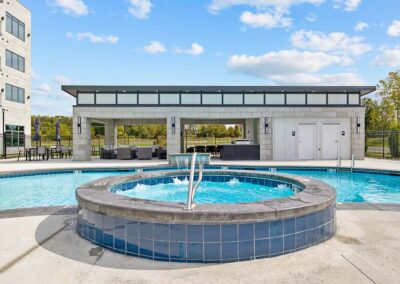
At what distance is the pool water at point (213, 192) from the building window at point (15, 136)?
2206 cm

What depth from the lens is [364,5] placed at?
14.1 meters

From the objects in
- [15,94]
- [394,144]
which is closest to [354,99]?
[394,144]

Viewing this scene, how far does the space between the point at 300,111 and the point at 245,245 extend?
49.7ft

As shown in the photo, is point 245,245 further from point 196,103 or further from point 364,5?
point 364,5

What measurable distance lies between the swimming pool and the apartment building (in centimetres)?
1489

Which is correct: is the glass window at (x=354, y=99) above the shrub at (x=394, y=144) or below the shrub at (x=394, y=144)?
above

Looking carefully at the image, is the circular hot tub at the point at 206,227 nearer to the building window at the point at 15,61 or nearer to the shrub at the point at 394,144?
the shrub at the point at 394,144

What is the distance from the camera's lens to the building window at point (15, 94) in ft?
79.8

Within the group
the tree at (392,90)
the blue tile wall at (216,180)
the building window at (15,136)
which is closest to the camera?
the blue tile wall at (216,180)

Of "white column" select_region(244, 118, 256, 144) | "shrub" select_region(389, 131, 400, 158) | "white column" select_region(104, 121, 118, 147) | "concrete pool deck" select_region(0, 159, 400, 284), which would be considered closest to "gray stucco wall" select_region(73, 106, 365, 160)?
"shrub" select_region(389, 131, 400, 158)

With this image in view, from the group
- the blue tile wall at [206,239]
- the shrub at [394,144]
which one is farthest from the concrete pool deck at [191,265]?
the shrub at [394,144]

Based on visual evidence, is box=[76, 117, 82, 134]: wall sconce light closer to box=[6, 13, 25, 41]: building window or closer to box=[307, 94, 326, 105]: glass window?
box=[307, 94, 326, 105]: glass window

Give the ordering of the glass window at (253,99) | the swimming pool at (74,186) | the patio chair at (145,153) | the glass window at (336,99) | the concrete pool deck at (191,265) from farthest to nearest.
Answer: the patio chair at (145,153), the glass window at (336,99), the glass window at (253,99), the swimming pool at (74,186), the concrete pool deck at (191,265)

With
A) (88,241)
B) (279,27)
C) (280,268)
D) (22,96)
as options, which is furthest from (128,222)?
(22,96)
